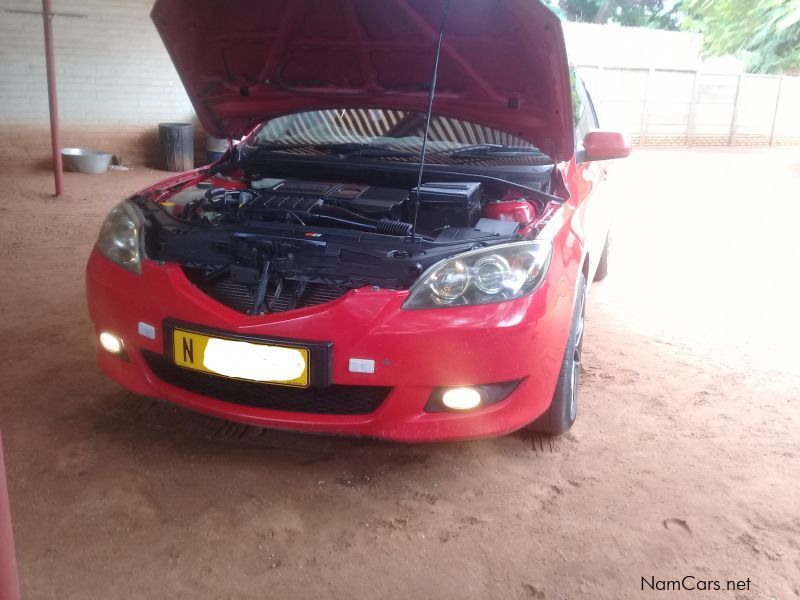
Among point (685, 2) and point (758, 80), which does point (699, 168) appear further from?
point (685, 2)

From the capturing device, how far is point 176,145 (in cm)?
948

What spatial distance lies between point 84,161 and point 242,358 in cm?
773

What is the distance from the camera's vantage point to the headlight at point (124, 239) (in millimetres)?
2408

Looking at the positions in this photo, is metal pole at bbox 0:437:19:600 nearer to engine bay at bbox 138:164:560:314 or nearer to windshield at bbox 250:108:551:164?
engine bay at bbox 138:164:560:314

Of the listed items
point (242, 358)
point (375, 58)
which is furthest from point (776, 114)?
point (242, 358)

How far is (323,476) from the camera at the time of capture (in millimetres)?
2363

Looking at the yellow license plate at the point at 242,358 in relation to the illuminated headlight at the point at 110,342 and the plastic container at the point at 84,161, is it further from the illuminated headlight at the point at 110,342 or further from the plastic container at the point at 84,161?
the plastic container at the point at 84,161

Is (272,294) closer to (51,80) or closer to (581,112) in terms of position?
(581,112)

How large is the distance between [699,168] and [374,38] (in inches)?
419

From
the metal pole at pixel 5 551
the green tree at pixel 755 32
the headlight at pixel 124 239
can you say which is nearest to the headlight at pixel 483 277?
the headlight at pixel 124 239

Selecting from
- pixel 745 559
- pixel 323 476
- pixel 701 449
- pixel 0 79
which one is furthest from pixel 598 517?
pixel 0 79

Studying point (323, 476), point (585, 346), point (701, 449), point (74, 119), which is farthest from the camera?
point (74, 119)

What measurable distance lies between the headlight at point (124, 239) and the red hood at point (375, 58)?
0.84 metres

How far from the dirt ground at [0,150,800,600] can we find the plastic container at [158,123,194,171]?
6142mm
